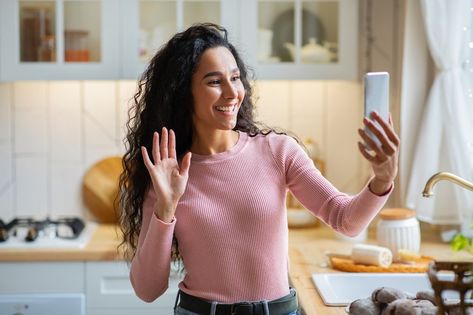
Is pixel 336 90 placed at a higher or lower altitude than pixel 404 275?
higher

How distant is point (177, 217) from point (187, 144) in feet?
0.68

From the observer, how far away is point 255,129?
2252 mm

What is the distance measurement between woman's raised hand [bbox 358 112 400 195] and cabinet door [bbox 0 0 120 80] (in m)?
1.80

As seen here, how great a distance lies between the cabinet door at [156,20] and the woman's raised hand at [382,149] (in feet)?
5.55

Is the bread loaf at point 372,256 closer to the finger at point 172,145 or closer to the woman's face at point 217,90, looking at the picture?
the woman's face at point 217,90

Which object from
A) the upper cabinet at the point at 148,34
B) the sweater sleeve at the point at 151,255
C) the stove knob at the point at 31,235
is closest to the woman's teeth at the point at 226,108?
the sweater sleeve at the point at 151,255

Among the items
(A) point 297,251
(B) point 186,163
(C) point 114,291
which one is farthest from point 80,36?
(B) point 186,163

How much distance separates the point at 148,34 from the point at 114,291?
3.16 ft

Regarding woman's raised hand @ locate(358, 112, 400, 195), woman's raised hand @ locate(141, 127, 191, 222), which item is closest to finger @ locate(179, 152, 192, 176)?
woman's raised hand @ locate(141, 127, 191, 222)

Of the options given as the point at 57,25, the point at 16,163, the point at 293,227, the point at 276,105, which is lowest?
the point at 293,227

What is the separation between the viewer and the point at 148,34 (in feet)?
11.4

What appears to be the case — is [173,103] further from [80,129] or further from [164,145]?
[80,129]

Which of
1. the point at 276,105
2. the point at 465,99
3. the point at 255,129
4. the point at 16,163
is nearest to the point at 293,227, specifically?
the point at 276,105

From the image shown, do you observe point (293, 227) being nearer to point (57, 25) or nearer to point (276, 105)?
point (276, 105)
